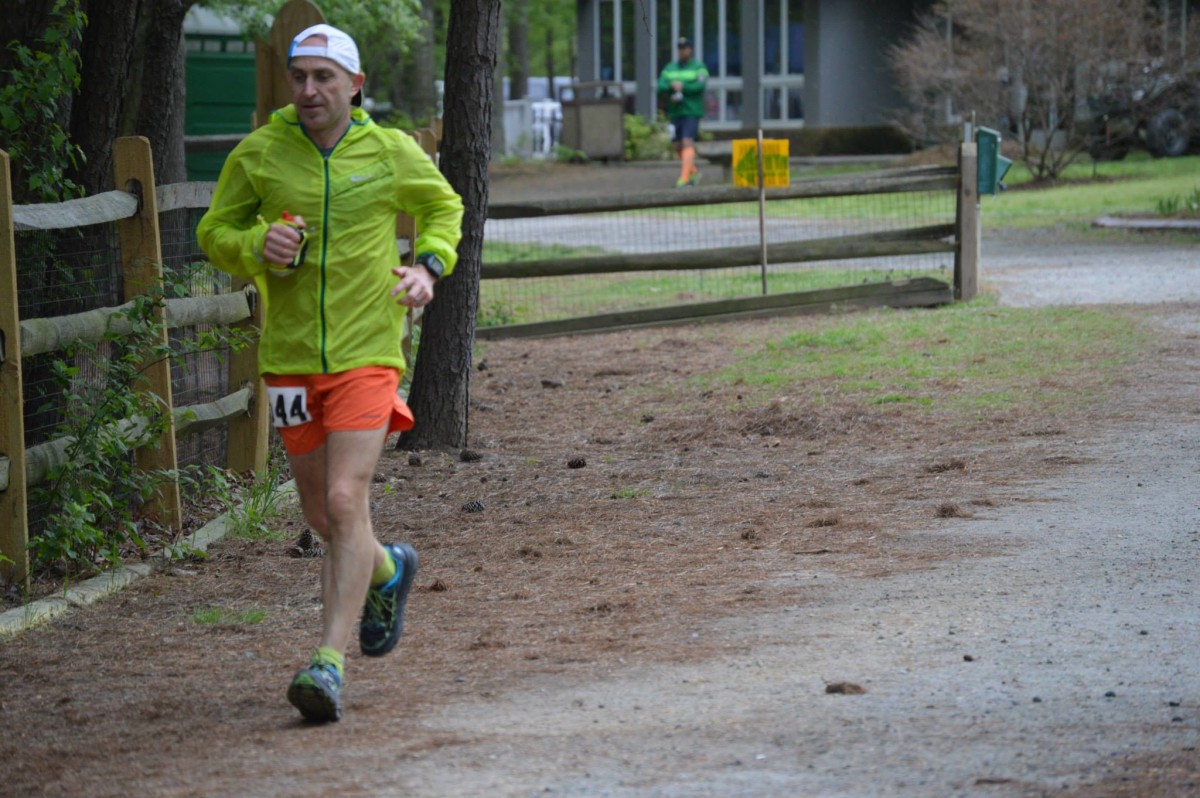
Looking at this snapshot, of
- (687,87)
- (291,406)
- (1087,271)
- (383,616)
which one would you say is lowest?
(383,616)

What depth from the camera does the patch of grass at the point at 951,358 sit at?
10.8 meters

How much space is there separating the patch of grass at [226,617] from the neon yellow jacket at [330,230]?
1.50 meters

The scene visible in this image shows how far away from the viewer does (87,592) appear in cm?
648

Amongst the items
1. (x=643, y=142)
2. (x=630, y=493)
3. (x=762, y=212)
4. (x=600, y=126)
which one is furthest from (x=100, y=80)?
A: (x=643, y=142)

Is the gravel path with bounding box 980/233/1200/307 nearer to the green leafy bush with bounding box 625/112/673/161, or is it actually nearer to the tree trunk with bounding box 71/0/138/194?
the tree trunk with bounding box 71/0/138/194

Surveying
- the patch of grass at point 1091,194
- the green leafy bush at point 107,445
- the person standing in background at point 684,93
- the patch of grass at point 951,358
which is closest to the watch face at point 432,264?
the green leafy bush at point 107,445

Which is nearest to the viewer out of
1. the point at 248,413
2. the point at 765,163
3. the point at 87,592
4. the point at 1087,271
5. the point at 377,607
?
the point at 377,607

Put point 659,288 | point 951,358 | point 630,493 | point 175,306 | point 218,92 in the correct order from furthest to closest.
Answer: point 218,92, point 659,288, point 951,358, point 630,493, point 175,306

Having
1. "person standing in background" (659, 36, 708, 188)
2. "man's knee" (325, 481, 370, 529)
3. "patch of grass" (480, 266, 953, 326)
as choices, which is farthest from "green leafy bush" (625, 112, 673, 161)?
"man's knee" (325, 481, 370, 529)

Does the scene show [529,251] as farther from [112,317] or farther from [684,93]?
[112,317]

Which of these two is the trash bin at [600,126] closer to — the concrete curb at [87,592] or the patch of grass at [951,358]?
the patch of grass at [951,358]

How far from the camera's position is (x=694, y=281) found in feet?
59.5

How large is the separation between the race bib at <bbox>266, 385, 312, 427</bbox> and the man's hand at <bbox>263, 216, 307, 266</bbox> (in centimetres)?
40

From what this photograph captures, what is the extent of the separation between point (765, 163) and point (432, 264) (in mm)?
11179
